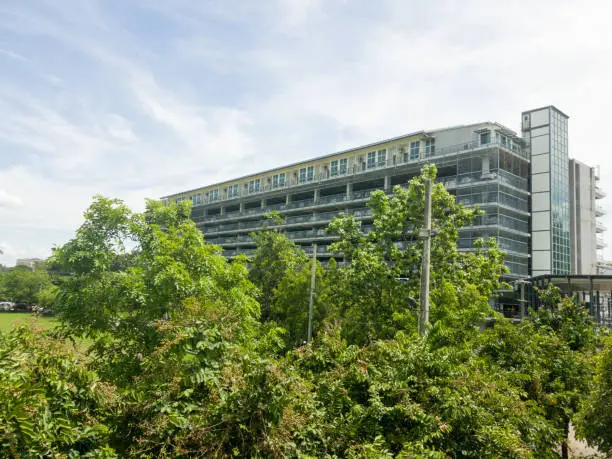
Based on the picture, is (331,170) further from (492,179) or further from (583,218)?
(583,218)

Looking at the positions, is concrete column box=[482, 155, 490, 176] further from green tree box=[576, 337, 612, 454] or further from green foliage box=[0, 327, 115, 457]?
green foliage box=[0, 327, 115, 457]

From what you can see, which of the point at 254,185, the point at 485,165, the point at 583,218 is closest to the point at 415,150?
the point at 485,165

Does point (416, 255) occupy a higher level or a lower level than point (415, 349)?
higher

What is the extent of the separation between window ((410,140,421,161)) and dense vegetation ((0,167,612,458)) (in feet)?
118

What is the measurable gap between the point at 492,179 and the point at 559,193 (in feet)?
37.2

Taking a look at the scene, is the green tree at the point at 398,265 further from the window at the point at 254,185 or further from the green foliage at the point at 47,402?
the window at the point at 254,185

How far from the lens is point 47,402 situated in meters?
5.44

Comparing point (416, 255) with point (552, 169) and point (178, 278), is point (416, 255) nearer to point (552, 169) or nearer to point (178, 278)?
point (178, 278)

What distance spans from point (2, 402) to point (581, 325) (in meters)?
16.6

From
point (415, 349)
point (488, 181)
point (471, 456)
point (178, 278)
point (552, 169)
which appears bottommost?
point (471, 456)

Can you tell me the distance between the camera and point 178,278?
12.4 metres

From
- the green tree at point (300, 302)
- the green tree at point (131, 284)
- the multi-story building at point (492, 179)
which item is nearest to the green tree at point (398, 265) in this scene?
the green tree at point (300, 302)

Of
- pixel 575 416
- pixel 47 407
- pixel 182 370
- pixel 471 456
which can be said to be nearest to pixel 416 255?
pixel 575 416

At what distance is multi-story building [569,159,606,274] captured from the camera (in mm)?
52312
